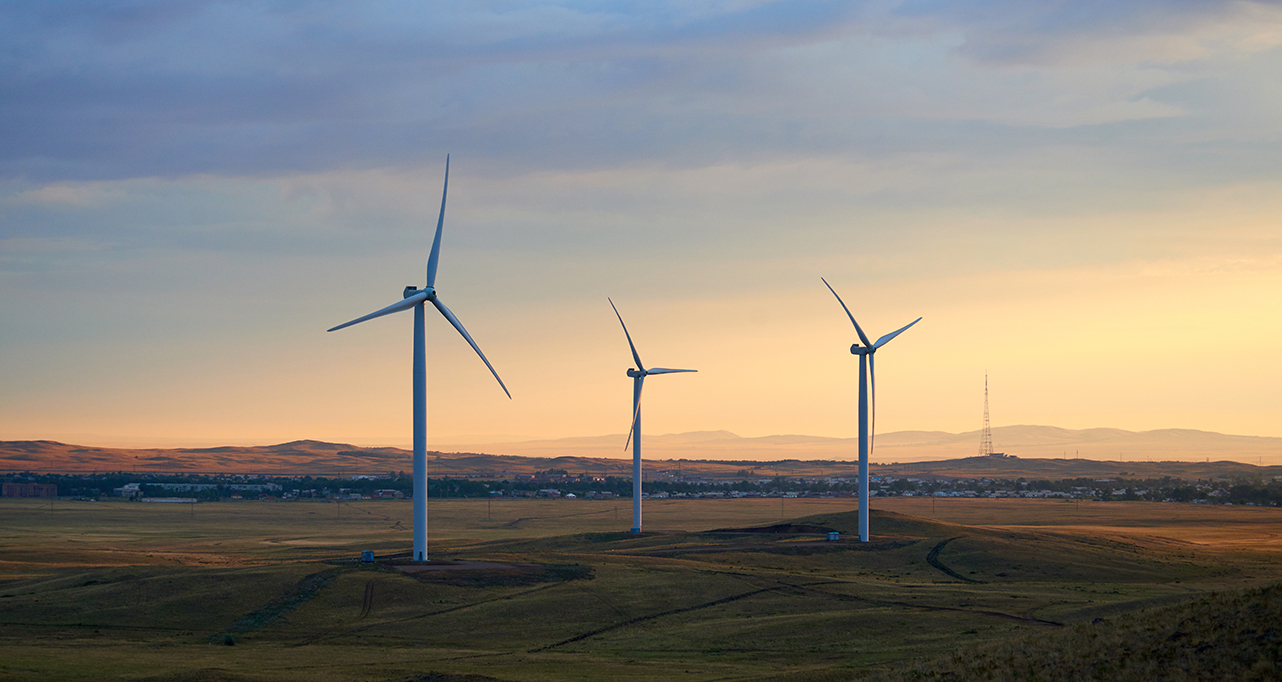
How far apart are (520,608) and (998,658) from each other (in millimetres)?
41544

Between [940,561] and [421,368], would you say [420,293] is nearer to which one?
[421,368]

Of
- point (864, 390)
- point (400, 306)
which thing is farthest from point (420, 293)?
point (864, 390)

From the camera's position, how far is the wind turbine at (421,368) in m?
91.8

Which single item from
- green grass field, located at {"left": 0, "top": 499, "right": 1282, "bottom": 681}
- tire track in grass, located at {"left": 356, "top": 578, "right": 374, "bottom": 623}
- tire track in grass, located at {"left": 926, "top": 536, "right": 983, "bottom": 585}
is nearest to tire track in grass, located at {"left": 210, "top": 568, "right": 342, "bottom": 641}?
green grass field, located at {"left": 0, "top": 499, "right": 1282, "bottom": 681}

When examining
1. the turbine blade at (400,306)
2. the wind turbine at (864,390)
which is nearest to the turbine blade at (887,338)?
the wind turbine at (864,390)

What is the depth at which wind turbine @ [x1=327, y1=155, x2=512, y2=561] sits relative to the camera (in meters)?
91.8

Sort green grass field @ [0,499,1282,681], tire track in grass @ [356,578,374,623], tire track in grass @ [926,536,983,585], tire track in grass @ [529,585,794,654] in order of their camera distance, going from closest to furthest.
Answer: green grass field @ [0,499,1282,681] < tire track in grass @ [529,585,794,654] < tire track in grass @ [356,578,374,623] < tire track in grass @ [926,536,983,585]

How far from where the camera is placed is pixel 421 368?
304 feet

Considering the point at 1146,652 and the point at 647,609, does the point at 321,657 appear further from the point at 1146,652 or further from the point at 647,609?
the point at 1146,652

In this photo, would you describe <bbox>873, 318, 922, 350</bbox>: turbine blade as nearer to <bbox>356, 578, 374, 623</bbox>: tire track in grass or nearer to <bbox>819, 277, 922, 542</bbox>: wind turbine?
<bbox>819, 277, 922, 542</bbox>: wind turbine

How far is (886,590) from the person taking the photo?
85.2 meters

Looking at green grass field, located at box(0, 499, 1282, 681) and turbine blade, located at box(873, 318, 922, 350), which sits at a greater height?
turbine blade, located at box(873, 318, 922, 350)

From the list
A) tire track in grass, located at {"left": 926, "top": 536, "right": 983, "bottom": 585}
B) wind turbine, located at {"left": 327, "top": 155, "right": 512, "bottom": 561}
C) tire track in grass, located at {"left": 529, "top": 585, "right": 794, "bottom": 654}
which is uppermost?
wind turbine, located at {"left": 327, "top": 155, "right": 512, "bottom": 561}

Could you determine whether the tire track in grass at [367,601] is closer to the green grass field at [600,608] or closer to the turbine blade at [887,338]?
the green grass field at [600,608]
